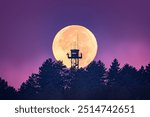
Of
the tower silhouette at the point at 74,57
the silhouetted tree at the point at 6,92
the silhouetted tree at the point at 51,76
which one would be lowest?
the silhouetted tree at the point at 6,92

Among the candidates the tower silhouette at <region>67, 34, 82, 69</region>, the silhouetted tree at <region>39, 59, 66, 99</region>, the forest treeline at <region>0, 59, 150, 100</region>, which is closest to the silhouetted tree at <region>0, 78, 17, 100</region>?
the forest treeline at <region>0, 59, 150, 100</region>

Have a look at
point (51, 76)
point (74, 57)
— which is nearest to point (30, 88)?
point (51, 76)

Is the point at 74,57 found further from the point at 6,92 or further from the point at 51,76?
the point at 6,92

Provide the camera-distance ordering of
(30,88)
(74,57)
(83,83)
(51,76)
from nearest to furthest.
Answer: (83,83), (30,88), (51,76), (74,57)

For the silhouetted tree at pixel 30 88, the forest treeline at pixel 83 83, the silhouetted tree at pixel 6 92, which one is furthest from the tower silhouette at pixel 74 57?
the silhouetted tree at pixel 6 92

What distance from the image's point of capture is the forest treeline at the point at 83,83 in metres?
51.2

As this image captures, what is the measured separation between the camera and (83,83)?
5594 centimetres

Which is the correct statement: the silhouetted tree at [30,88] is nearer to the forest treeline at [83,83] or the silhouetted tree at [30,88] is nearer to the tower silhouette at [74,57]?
the forest treeline at [83,83]

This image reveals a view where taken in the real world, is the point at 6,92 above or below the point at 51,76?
below

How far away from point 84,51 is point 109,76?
457cm

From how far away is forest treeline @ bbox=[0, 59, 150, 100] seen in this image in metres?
51.2

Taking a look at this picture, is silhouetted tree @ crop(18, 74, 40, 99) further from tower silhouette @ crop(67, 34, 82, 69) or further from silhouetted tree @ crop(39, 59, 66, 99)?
tower silhouette @ crop(67, 34, 82, 69)

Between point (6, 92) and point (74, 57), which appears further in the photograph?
point (74, 57)

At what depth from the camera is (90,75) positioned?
196 ft
